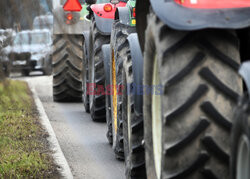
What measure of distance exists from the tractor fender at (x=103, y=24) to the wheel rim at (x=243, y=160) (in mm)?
6056

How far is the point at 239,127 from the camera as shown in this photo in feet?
9.34

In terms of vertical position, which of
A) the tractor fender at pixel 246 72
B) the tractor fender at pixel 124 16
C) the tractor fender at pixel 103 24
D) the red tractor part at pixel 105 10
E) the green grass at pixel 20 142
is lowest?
the green grass at pixel 20 142

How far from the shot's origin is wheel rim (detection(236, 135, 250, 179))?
2830 mm

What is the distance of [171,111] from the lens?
3551 millimetres

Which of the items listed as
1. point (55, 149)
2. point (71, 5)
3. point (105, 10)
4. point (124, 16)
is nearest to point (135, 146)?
point (71, 5)

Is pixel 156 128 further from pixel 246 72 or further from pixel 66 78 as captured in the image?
pixel 66 78

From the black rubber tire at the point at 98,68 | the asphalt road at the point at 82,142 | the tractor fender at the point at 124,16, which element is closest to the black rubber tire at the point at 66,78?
the asphalt road at the point at 82,142

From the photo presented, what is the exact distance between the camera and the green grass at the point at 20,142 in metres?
4.14

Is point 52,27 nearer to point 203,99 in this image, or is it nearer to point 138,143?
point 203,99

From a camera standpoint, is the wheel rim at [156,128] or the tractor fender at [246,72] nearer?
the tractor fender at [246,72]

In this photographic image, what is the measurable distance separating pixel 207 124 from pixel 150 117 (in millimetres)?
1147

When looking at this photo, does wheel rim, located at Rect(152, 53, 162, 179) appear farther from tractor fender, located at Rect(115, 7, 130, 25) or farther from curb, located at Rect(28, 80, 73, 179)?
tractor fender, located at Rect(115, 7, 130, 25)

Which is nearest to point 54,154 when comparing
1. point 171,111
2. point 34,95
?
point 171,111

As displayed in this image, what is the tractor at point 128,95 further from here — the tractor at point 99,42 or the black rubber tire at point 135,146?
the tractor at point 99,42
